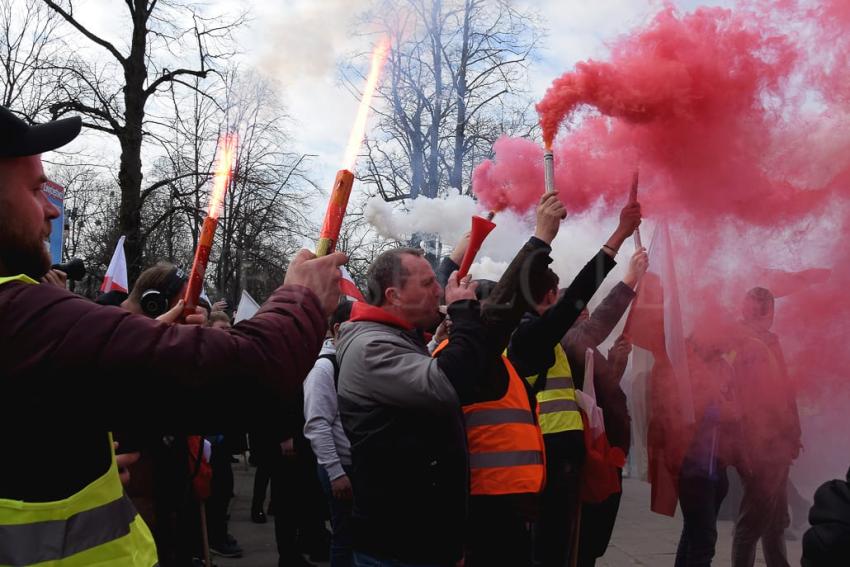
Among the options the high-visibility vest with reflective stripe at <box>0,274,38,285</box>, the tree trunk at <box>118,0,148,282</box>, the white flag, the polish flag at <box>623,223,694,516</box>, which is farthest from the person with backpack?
the tree trunk at <box>118,0,148,282</box>

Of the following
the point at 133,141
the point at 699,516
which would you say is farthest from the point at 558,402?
the point at 133,141

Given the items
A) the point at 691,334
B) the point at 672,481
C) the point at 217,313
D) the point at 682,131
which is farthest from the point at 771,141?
the point at 217,313

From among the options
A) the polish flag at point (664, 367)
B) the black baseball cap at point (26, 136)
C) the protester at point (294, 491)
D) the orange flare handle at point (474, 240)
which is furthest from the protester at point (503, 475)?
the protester at point (294, 491)

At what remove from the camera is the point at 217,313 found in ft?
27.0

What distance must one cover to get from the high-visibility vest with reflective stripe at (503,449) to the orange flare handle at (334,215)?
1880 millimetres

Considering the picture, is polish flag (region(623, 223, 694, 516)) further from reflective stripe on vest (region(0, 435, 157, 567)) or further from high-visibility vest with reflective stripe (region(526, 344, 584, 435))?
reflective stripe on vest (region(0, 435, 157, 567))

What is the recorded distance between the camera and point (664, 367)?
459 centimetres

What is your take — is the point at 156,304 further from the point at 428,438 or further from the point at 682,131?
the point at 682,131

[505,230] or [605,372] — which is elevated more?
[505,230]

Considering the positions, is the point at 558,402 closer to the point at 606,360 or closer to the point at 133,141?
the point at 606,360

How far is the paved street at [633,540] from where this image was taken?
6465 millimetres

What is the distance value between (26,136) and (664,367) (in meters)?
3.96

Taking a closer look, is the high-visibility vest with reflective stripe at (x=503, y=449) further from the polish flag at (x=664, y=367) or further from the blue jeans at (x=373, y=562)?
the polish flag at (x=664, y=367)

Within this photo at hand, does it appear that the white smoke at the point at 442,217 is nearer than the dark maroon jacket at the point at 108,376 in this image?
No
